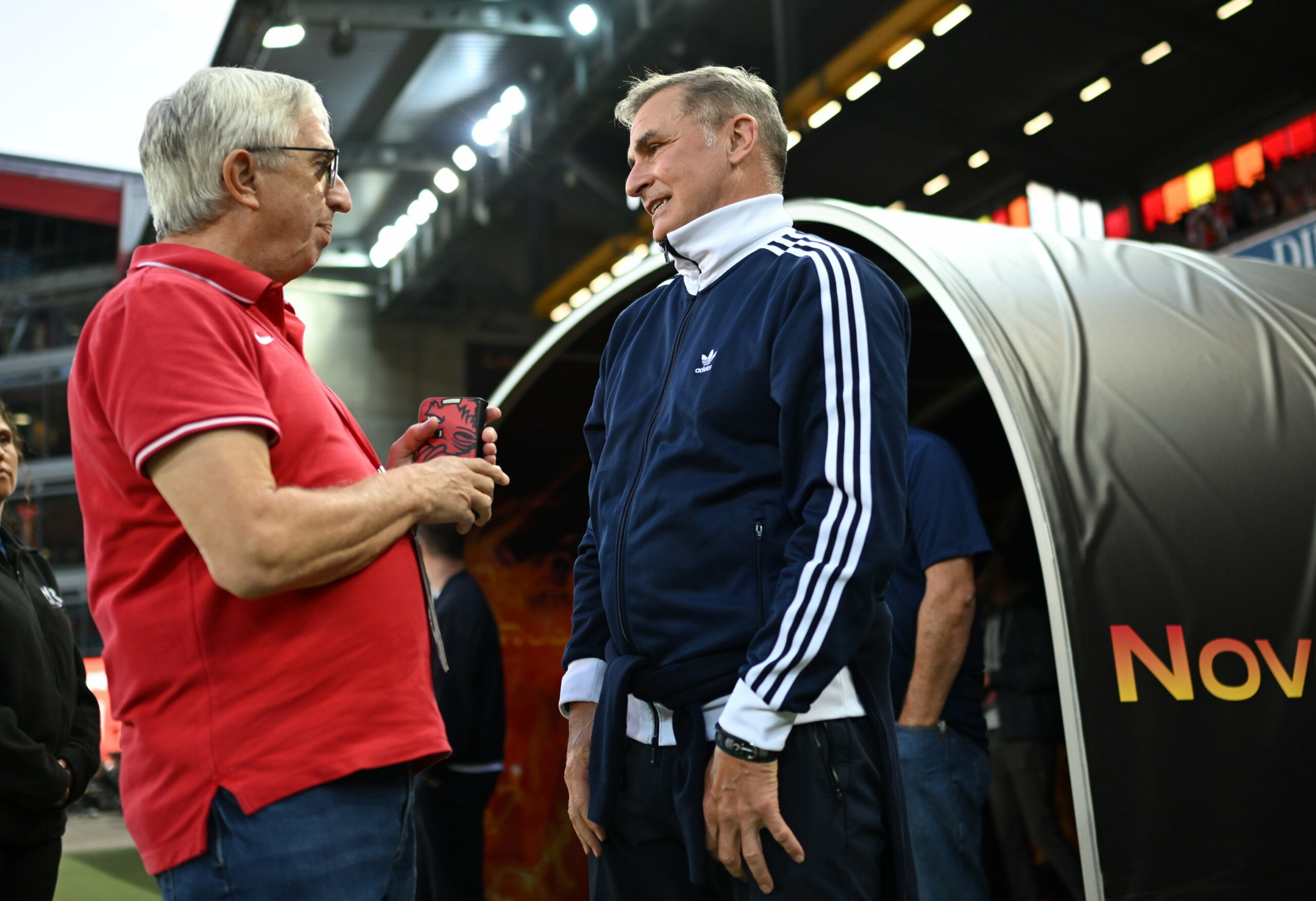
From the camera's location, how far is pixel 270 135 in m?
1.73

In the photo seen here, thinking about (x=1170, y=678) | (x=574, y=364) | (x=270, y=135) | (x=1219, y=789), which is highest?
(x=574, y=364)

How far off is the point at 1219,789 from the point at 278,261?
2.35 metres

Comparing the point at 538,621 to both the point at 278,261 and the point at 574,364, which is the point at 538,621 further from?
the point at 278,261

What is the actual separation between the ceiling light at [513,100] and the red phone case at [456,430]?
893cm

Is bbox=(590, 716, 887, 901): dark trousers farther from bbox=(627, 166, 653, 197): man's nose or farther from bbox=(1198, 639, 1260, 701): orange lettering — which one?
bbox=(1198, 639, 1260, 701): orange lettering

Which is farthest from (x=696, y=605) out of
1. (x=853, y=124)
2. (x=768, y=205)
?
(x=853, y=124)

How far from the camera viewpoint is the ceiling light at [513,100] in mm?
10305

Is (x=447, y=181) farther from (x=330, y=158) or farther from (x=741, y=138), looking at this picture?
(x=330, y=158)

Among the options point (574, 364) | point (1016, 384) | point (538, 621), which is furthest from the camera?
point (538, 621)

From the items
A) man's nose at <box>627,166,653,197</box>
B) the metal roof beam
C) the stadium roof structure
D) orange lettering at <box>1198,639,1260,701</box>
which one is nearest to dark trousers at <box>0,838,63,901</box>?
man's nose at <box>627,166,653,197</box>

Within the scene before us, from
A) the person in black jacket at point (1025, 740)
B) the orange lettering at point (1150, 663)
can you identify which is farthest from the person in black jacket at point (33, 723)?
the person in black jacket at point (1025, 740)

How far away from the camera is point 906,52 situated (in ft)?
31.9

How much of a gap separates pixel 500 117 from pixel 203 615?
9.85 meters

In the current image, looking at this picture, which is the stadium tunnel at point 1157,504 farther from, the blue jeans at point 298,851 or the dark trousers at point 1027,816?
the dark trousers at point 1027,816
